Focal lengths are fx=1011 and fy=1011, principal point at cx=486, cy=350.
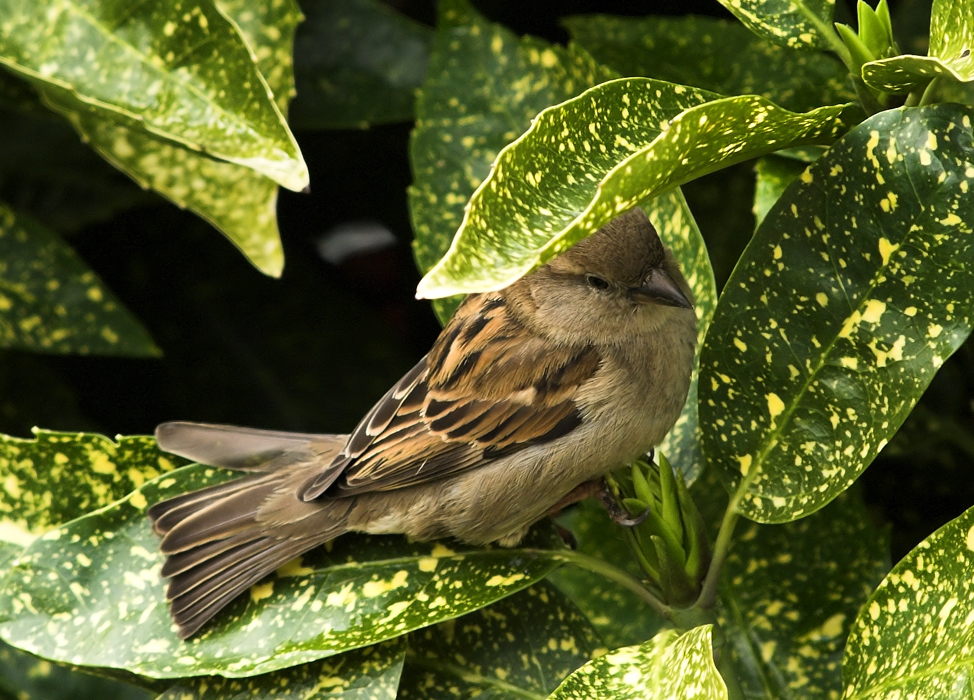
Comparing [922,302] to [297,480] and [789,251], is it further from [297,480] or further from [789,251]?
[297,480]

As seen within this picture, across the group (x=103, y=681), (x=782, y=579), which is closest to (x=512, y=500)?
(x=782, y=579)

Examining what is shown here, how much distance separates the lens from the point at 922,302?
1.20 meters

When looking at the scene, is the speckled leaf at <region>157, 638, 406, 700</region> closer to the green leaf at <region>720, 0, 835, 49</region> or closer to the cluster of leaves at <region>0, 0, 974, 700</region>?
the cluster of leaves at <region>0, 0, 974, 700</region>

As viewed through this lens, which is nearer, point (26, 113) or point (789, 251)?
point (789, 251)

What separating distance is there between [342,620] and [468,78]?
3.03 ft

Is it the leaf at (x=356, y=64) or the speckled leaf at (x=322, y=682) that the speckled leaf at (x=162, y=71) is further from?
the speckled leaf at (x=322, y=682)

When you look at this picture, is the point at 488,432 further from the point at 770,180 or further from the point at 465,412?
the point at 770,180

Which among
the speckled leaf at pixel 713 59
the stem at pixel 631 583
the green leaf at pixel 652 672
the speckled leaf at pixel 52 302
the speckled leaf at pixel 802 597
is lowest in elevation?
the speckled leaf at pixel 802 597

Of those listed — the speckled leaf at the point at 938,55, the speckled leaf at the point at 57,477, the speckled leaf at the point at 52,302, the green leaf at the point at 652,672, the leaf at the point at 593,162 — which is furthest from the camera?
the speckled leaf at the point at 52,302

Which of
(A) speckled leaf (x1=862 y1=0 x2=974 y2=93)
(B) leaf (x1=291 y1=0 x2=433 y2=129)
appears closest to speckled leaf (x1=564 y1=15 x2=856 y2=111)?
(B) leaf (x1=291 y1=0 x2=433 y2=129)

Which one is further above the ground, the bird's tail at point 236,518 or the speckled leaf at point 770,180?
the speckled leaf at point 770,180

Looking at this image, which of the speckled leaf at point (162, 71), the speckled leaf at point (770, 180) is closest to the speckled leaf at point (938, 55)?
the speckled leaf at point (770, 180)

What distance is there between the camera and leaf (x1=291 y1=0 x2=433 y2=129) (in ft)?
6.64

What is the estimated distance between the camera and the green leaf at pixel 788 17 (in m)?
1.26
